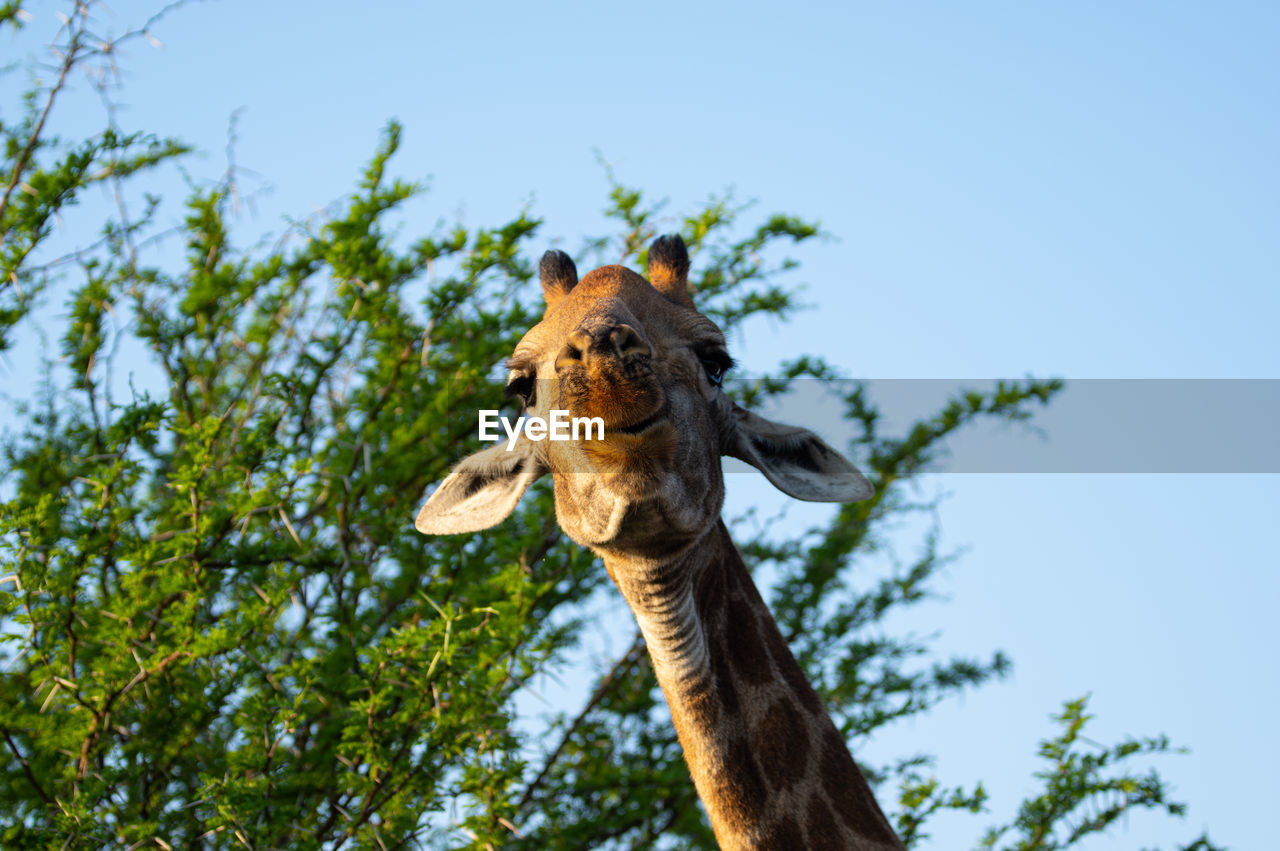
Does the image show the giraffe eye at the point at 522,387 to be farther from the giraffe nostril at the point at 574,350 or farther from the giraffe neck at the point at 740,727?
the giraffe nostril at the point at 574,350

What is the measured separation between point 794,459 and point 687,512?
977 mm

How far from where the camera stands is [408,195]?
7.30 m

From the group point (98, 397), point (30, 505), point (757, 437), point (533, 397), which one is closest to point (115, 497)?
point (30, 505)

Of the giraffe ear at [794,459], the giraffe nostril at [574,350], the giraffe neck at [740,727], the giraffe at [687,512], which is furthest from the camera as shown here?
the giraffe ear at [794,459]

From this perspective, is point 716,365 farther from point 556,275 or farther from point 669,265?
point 556,275

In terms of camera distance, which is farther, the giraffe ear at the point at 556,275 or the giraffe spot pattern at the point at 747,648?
the giraffe ear at the point at 556,275

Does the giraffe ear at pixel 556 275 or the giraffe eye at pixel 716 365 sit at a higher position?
the giraffe ear at pixel 556 275

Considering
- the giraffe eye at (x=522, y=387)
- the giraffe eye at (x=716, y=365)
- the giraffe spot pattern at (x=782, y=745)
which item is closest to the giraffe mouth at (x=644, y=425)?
the giraffe eye at (x=716, y=365)

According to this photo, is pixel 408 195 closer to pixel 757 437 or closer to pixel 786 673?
pixel 757 437

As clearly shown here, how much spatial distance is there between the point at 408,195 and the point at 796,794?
15.2 feet

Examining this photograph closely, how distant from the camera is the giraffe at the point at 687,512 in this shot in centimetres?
353

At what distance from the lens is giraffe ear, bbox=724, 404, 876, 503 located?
4.38 metres

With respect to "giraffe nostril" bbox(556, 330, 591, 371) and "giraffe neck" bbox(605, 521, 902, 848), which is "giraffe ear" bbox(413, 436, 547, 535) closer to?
"giraffe neck" bbox(605, 521, 902, 848)

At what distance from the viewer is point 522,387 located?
4.34 meters
